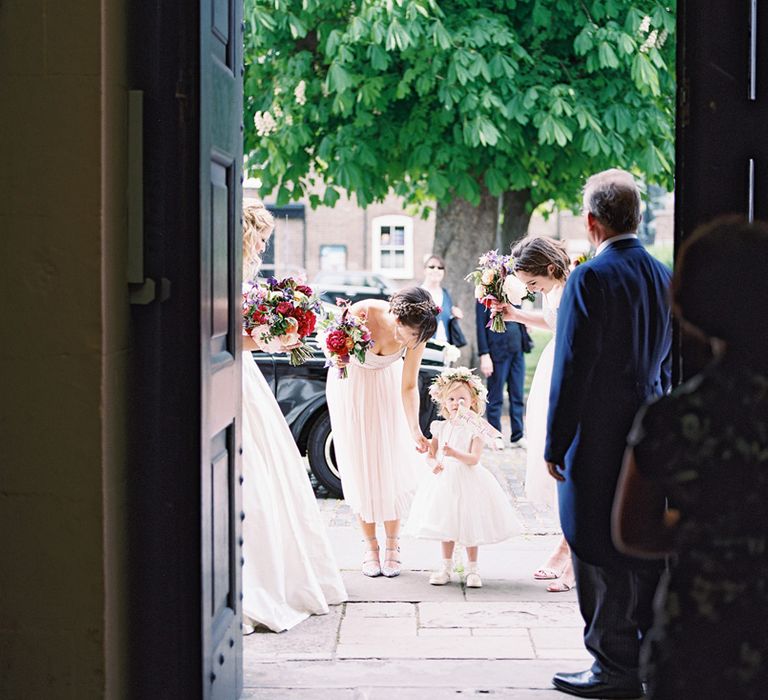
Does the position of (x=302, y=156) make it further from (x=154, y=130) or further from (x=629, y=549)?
(x=629, y=549)

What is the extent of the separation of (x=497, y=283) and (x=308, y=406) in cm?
291

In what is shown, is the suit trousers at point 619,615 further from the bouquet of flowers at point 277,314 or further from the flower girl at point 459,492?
the bouquet of flowers at point 277,314

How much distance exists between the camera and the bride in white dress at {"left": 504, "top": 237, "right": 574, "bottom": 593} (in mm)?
7395

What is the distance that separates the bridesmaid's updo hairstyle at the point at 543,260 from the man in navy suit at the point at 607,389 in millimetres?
2062

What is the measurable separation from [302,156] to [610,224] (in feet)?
33.2

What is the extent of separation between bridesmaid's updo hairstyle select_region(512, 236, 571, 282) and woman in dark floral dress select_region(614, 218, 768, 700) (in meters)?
4.37

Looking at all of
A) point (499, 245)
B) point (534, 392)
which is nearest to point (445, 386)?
point (534, 392)

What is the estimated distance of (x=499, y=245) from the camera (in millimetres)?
17656

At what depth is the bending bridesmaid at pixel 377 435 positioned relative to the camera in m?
7.89

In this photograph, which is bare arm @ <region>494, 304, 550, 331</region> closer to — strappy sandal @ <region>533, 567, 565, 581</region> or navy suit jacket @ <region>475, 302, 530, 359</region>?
strappy sandal @ <region>533, 567, 565, 581</region>

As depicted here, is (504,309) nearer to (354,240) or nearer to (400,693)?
(400,693)

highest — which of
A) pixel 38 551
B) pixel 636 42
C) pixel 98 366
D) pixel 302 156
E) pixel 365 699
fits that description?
pixel 636 42

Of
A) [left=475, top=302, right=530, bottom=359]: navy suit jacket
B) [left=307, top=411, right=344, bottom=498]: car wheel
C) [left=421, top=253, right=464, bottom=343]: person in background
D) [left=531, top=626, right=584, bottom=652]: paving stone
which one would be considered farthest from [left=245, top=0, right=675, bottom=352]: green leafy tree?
[left=531, top=626, right=584, bottom=652]: paving stone

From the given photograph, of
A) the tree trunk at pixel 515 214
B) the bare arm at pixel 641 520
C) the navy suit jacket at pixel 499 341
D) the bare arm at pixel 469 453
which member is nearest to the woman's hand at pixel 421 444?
the bare arm at pixel 469 453
